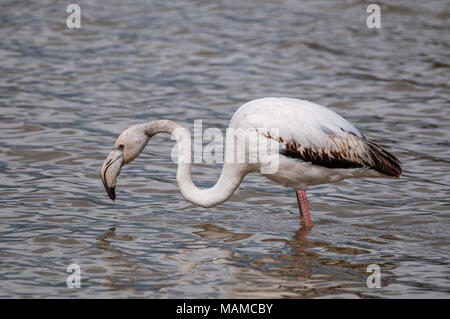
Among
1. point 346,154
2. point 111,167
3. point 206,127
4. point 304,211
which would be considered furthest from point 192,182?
point 206,127

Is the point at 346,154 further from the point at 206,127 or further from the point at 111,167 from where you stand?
the point at 206,127

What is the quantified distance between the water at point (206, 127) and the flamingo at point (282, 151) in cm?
56

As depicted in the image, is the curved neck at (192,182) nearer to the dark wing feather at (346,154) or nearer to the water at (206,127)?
the water at (206,127)

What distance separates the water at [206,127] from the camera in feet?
23.5

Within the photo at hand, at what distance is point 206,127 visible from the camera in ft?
38.8

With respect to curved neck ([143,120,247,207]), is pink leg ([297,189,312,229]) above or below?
below

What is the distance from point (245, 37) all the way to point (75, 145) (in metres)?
6.87

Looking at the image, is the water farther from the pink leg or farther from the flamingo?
the flamingo

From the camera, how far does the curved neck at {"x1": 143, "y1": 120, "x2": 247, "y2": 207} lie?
7.87 metres

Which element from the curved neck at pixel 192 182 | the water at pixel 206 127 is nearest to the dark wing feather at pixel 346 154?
the curved neck at pixel 192 182

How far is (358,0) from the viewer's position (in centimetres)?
1945

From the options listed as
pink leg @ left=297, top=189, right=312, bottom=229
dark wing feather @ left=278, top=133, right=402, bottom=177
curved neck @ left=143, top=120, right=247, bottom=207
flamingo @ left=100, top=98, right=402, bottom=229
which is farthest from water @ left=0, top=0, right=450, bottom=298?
dark wing feather @ left=278, top=133, right=402, bottom=177

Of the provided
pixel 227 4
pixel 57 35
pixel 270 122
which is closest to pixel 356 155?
pixel 270 122

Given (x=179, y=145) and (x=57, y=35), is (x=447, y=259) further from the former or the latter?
(x=57, y=35)
